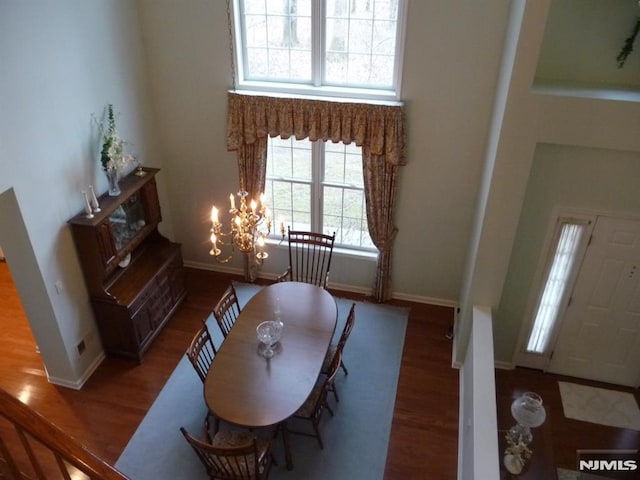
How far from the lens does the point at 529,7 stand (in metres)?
4.00

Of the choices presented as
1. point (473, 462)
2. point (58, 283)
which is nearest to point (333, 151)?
point (58, 283)

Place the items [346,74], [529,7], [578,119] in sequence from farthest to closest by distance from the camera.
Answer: [346,74] → [578,119] → [529,7]

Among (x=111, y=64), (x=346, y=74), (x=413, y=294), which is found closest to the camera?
(x=111, y=64)

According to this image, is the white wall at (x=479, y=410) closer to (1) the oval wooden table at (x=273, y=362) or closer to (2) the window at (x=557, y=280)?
(2) the window at (x=557, y=280)

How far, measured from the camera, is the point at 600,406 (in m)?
5.56

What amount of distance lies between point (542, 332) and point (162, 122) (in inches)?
205

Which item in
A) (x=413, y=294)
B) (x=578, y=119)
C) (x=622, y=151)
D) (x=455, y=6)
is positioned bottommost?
(x=413, y=294)

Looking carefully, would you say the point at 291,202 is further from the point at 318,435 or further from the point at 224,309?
the point at 318,435

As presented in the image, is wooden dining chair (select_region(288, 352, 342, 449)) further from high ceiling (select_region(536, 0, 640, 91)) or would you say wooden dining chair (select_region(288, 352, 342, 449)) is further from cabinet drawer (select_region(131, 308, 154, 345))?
high ceiling (select_region(536, 0, 640, 91))

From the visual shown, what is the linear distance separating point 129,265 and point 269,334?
2.14 metres

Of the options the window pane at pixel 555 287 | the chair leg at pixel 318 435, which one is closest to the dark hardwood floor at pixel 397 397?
the window pane at pixel 555 287

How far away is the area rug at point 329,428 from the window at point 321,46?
9.95 feet

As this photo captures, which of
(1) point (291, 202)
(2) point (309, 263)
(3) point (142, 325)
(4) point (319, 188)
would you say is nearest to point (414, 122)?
(4) point (319, 188)

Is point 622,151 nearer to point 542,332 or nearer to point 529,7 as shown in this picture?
point 529,7
